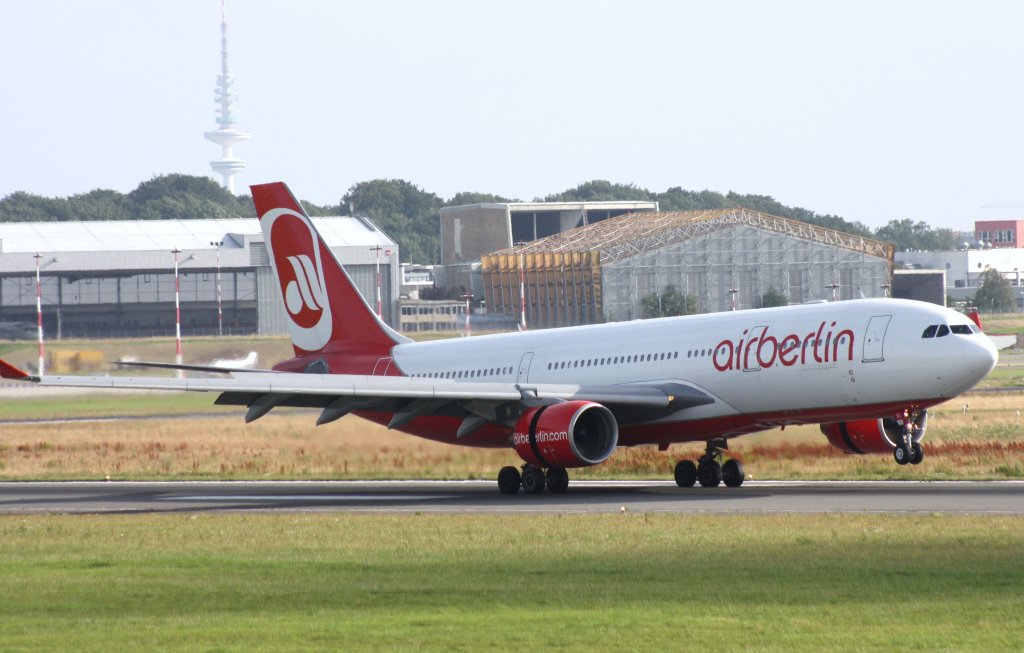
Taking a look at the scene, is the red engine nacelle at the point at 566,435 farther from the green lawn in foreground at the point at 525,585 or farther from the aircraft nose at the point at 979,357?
the aircraft nose at the point at 979,357

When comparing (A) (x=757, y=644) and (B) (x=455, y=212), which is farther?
(B) (x=455, y=212)

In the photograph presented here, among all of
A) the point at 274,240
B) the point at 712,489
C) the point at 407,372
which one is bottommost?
the point at 712,489

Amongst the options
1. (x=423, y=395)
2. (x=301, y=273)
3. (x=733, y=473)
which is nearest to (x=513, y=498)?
(x=423, y=395)

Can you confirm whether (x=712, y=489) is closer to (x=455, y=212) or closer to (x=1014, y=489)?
(x=1014, y=489)

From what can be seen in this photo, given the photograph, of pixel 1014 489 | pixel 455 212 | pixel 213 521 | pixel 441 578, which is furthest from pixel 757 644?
pixel 455 212

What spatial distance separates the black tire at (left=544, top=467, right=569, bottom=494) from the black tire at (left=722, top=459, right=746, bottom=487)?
414cm

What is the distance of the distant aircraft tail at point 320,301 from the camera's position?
4472cm

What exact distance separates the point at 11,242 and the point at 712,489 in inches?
3596

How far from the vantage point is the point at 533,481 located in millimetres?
36562

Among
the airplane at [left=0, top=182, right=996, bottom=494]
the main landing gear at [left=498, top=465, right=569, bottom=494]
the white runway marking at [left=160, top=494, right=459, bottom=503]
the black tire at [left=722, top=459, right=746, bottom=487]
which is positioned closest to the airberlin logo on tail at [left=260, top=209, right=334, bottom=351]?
the airplane at [left=0, top=182, right=996, bottom=494]

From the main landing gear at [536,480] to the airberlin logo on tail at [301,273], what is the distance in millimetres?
9998

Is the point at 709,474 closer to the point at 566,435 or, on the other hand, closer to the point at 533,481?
the point at 533,481

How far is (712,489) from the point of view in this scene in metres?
37.1

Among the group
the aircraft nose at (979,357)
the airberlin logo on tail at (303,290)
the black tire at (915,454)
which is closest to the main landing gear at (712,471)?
the black tire at (915,454)
